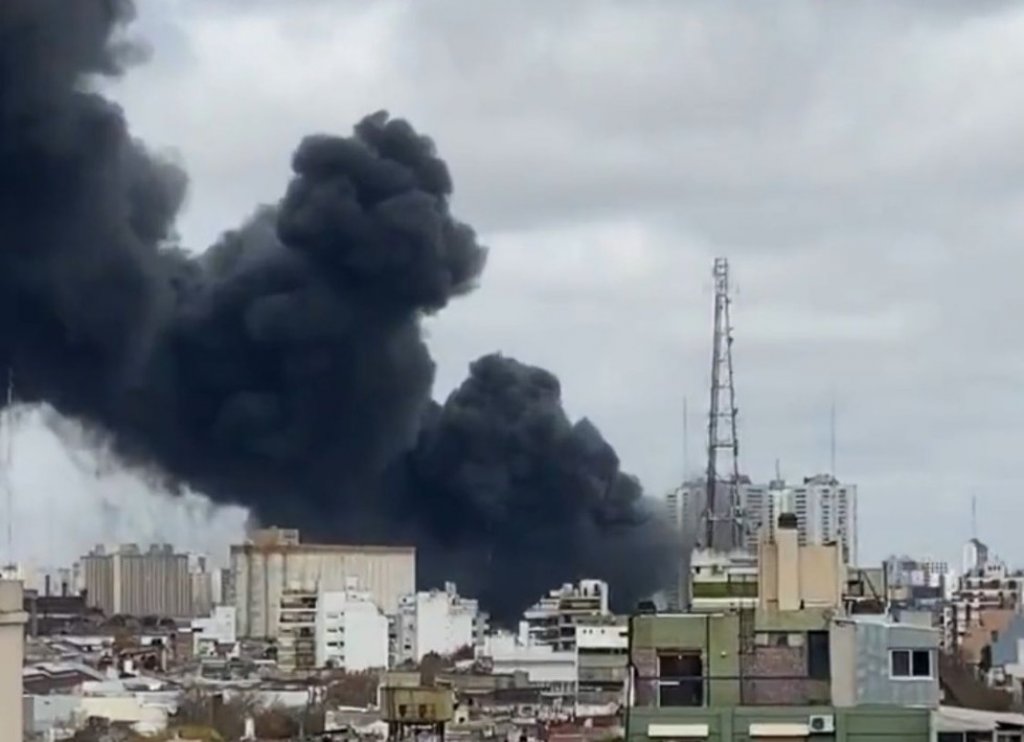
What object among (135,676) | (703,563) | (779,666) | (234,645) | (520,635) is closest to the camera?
(779,666)

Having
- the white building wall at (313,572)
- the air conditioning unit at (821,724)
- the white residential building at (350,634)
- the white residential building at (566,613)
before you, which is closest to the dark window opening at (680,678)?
the air conditioning unit at (821,724)

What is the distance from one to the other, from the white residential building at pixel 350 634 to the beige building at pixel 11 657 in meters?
63.8

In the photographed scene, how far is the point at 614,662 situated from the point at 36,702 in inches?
391

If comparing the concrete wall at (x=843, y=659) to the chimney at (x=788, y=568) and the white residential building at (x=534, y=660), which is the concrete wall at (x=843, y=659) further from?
the white residential building at (x=534, y=660)

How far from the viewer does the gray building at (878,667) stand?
14.0 metres

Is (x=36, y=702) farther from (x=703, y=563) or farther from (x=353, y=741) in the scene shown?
(x=703, y=563)

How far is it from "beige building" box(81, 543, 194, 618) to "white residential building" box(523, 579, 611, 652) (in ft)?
107

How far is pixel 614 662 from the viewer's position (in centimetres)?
4969

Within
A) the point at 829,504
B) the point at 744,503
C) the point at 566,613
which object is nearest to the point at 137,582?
the point at 566,613

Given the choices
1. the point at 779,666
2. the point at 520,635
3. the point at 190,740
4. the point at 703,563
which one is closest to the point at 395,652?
the point at 520,635

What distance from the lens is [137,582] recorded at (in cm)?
10650

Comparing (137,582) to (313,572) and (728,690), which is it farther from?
(728,690)

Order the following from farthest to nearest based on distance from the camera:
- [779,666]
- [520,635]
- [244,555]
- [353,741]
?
[244,555], [520,635], [353,741], [779,666]

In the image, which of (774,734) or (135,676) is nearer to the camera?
(774,734)
